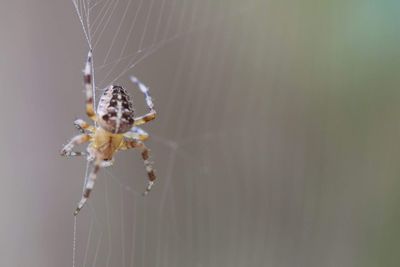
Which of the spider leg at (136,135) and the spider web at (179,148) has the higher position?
the spider web at (179,148)

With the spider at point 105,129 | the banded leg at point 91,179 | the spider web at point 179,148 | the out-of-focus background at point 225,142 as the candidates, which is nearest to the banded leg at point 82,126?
the spider at point 105,129

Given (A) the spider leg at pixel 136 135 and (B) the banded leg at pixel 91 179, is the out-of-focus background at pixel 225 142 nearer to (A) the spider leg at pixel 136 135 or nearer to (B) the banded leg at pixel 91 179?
(A) the spider leg at pixel 136 135

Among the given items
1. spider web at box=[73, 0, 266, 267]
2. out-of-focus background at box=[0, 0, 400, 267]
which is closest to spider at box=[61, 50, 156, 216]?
spider web at box=[73, 0, 266, 267]

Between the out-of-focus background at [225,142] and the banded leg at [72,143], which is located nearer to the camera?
the banded leg at [72,143]

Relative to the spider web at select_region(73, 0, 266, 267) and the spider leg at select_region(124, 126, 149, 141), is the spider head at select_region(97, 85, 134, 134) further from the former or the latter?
the spider web at select_region(73, 0, 266, 267)

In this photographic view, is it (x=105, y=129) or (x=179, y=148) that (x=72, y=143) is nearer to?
(x=105, y=129)

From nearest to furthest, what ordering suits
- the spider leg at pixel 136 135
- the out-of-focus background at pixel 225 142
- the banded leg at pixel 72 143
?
1. the banded leg at pixel 72 143
2. the spider leg at pixel 136 135
3. the out-of-focus background at pixel 225 142

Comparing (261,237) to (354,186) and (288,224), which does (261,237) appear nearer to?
(288,224)
